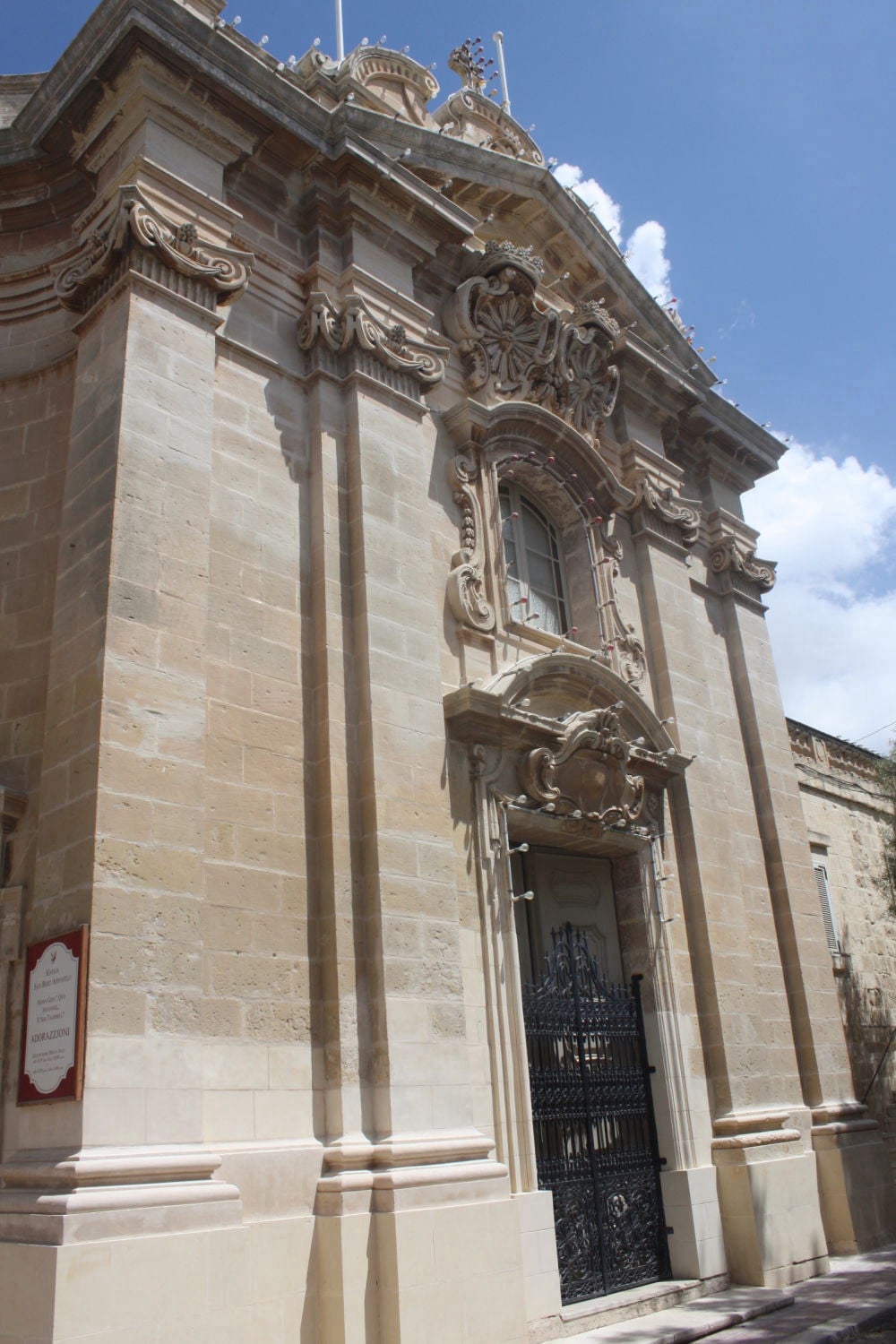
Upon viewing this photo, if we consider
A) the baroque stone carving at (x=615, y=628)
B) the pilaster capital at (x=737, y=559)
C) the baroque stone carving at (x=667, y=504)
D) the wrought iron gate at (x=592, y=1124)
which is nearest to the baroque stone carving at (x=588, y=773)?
the wrought iron gate at (x=592, y=1124)

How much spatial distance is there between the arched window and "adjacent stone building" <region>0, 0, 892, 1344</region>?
0.07 meters

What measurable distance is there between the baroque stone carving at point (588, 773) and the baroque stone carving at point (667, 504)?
344 centimetres

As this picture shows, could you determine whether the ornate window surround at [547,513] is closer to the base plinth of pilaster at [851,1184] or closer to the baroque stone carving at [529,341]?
the baroque stone carving at [529,341]

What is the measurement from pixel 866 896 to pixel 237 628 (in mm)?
12951

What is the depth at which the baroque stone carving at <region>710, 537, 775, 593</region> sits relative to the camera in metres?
14.7

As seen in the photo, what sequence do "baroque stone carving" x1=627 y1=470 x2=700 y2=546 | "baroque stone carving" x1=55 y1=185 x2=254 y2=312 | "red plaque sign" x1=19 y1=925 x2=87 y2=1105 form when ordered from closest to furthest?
"red plaque sign" x1=19 y1=925 x2=87 y2=1105 < "baroque stone carving" x1=55 y1=185 x2=254 y2=312 < "baroque stone carving" x1=627 y1=470 x2=700 y2=546

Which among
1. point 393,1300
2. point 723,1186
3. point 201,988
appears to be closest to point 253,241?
point 201,988

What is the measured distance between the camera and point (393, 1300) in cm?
716

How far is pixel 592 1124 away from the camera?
9.98m

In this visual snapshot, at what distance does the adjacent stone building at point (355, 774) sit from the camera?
22.5ft

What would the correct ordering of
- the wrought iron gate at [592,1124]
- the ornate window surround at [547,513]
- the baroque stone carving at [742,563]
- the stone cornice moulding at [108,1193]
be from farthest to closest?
the baroque stone carving at [742,563]
the ornate window surround at [547,513]
the wrought iron gate at [592,1124]
the stone cornice moulding at [108,1193]

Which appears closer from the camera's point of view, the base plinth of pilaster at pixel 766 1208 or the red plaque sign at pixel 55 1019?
the red plaque sign at pixel 55 1019

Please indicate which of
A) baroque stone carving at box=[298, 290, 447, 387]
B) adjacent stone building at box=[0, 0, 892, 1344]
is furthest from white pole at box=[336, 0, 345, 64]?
baroque stone carving at box=[298, 290, 447, 387]

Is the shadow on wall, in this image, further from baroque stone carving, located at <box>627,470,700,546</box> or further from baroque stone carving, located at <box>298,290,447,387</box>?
baroque stone carving, located at <box>298,290,447,387</box>
